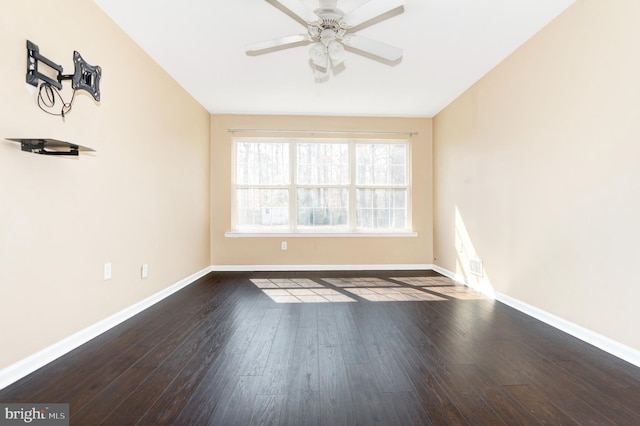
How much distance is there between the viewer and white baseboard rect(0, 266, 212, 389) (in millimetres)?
1699

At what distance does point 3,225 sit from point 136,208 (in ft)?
4.09

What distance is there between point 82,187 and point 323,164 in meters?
3.41

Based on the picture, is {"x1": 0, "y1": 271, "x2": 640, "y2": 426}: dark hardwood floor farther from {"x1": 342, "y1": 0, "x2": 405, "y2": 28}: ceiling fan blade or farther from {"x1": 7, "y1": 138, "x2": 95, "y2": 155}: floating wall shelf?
{"x1": 342, "y1": 0, "x2": 405, "y2": 28}: ceiling fan blade

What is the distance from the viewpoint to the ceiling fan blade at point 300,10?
196 centimetres

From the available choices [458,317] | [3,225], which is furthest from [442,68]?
[3,225]

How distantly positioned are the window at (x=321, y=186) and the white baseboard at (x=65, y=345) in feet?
7.07

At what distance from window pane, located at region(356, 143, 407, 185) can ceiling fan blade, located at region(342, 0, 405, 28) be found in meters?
3.04

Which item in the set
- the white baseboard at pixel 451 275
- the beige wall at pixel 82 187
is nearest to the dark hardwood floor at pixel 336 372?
the beige wall at pixel 82 187

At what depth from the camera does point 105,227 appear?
2.47 metres

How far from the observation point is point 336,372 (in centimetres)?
184

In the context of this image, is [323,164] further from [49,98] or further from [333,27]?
[49,98]

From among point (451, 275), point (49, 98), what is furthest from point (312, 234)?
point (49, 98)

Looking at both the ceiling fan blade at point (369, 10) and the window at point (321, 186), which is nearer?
the ceiling fan blade at point (369, 10)

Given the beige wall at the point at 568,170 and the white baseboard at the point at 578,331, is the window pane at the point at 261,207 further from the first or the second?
the white baseboard at the point at 578,331
